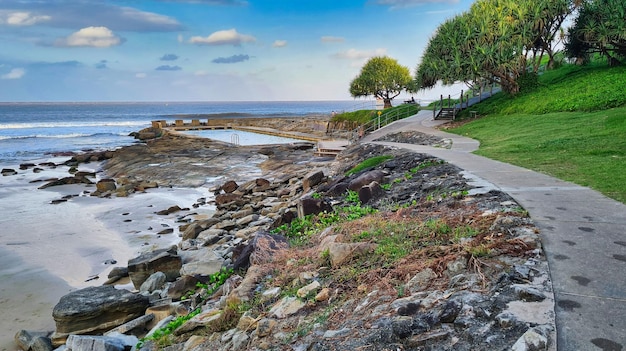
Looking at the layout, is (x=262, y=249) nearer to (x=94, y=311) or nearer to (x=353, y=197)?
(x=94, y=311)

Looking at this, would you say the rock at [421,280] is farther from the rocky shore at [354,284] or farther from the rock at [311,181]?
the rock at [311,181]

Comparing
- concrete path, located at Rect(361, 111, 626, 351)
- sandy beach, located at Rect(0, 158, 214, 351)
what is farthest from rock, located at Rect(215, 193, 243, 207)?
concrete path, located at Rect(361, 111, 626, 351)

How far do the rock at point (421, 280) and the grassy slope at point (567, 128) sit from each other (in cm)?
438

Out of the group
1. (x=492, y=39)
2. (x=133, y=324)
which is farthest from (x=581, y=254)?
(x=492, y=39)

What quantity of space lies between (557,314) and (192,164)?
97.7 ft

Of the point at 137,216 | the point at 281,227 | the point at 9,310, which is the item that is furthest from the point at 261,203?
the point at 9,310

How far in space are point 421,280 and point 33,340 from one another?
23.5 ft

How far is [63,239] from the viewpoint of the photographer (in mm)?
15047

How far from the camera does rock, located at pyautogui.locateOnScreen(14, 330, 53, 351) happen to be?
783 centimetres

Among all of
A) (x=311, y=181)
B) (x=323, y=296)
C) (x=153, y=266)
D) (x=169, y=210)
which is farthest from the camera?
(x=169, y=210)

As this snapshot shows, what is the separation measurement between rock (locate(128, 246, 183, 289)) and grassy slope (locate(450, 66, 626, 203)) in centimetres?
932

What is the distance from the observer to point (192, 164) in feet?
103

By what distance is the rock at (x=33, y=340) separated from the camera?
308 inches

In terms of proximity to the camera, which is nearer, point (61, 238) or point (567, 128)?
point (61, 238)
